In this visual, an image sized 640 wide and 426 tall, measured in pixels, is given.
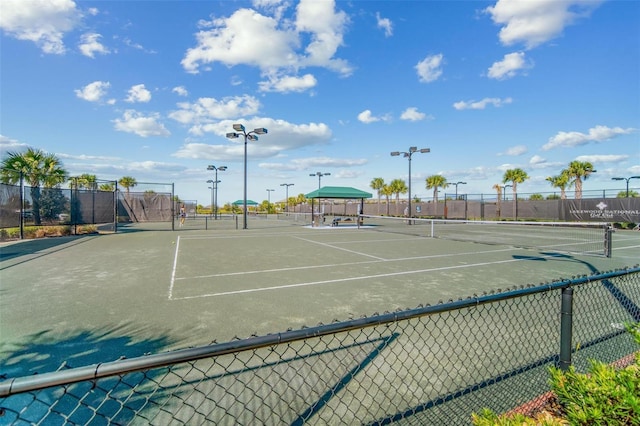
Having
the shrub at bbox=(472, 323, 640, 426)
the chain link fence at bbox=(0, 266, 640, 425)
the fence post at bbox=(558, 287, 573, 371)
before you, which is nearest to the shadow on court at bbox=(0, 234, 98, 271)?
the chain link fence at bbox=(0, 266, 640, 425)

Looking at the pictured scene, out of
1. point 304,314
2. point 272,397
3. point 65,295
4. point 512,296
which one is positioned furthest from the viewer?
point 65,295

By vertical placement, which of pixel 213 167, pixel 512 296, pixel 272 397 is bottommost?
pixel 272 397

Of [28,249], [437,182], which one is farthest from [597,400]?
[437,182]

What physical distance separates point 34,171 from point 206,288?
817 inches

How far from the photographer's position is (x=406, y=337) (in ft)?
14.4

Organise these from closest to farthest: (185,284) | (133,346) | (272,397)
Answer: (272,397), (133,346), (185,284)

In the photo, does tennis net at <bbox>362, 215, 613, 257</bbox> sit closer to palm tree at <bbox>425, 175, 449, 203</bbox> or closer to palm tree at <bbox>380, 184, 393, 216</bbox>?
palm tree at <bbox>425, 175, 449, 203</bbox>

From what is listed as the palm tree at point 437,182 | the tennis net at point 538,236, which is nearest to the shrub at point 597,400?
the tennis net at point 538,236

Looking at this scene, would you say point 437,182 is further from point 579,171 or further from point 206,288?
point 206,288

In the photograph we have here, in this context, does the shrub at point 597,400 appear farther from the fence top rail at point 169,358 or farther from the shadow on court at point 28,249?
the shadow on court at point 28,249

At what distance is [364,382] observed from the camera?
328cm

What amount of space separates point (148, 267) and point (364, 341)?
293 inches

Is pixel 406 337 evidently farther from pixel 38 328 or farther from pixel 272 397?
pixel 38 328

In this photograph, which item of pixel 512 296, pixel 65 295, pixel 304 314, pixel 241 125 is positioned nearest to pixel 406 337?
pixel 304 314
